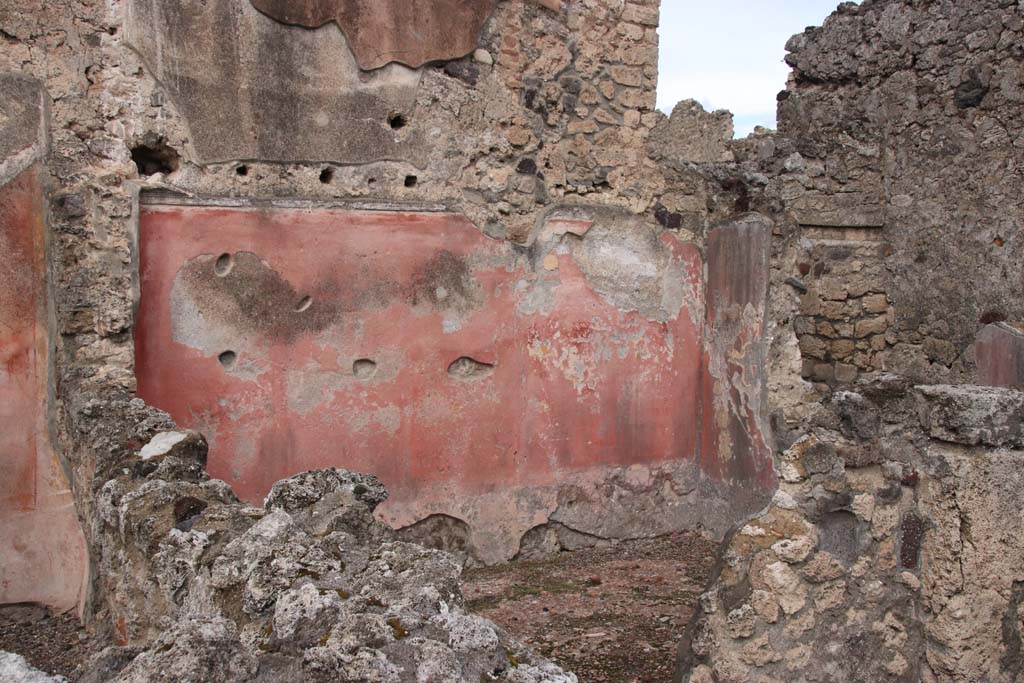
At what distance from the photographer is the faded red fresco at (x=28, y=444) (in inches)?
149

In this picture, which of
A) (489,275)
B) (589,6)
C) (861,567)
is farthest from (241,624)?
(589,6)

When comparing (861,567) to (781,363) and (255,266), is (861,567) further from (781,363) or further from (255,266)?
(255,266)

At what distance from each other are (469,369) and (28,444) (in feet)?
7.15

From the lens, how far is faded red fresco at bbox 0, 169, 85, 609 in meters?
3.78

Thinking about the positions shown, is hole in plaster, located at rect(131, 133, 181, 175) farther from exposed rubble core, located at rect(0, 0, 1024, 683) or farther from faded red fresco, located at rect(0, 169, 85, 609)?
faded red fresco, located at rect(0, 169, 85, 609)

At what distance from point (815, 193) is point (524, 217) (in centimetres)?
211

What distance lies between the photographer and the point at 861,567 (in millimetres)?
2830

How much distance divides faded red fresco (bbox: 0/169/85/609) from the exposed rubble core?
13mm

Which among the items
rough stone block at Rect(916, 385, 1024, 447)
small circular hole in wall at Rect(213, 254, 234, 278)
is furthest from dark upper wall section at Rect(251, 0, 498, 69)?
rough stone block at Rect(916, 385, 1024, 447)

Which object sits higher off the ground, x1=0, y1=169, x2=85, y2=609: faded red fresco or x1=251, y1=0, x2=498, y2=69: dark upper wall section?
x1=251, y1=0, x2=498, y2=69: dark upper wall section

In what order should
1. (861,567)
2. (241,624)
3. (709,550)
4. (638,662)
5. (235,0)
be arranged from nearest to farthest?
1. (241,624)
2. (861,567)
3. (638,662)
4. (235,0)
5. (709,550)

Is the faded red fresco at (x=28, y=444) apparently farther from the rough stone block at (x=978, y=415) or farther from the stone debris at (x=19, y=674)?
the rough stone block at (x=978, y=415)

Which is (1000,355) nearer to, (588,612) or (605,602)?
(605,602)

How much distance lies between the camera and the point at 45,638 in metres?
3.71
